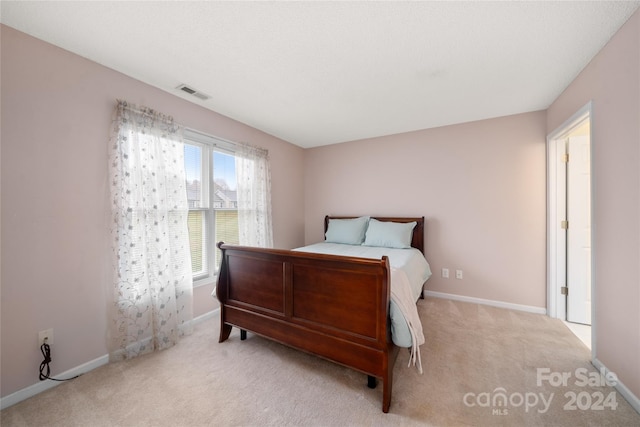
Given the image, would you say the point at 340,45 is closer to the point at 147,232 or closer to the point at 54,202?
the point at 147,232

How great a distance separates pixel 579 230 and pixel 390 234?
1869mm

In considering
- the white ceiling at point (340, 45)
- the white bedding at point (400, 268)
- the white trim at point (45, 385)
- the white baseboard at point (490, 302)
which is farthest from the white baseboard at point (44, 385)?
the white baseboard at point (490, 302)

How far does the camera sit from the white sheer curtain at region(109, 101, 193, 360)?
191 centimetres

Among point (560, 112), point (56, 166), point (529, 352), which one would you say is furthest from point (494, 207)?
point (56, 166)

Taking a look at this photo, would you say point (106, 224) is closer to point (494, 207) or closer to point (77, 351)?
point (77, 351)

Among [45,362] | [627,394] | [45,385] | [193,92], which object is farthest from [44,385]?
[627,394]

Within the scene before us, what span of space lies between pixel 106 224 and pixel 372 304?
212cm

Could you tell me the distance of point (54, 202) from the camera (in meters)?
1.64

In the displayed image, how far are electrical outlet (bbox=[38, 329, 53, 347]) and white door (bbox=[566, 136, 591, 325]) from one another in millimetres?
4562

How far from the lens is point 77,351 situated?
1734 mm

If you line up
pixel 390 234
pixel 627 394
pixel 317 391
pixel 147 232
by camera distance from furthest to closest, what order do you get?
pixel 390 234 < pixel 147 232 < pixel 317 391 < pixel 627 394

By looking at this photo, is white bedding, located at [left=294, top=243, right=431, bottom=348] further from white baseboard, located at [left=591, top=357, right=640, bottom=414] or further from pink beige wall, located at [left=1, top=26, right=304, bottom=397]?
pink beige wall, located at [left=1, top=26, right=304, bottom=397]

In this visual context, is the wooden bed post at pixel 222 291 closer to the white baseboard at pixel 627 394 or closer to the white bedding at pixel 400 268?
the white bedding at pixel 400 268

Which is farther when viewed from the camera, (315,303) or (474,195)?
(474,195)
